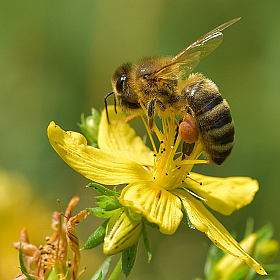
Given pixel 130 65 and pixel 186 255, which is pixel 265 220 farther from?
pixel 130 65

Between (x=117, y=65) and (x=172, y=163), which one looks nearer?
(x=172, y=163)

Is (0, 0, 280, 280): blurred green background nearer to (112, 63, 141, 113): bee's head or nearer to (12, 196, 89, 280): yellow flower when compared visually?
(12, 196, 89, 280): yellow flower

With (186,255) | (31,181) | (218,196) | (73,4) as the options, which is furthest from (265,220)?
(73,4)

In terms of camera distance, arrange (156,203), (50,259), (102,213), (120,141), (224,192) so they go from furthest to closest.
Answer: (120,141), (224,192), (50,259), (156,203), (102,213)

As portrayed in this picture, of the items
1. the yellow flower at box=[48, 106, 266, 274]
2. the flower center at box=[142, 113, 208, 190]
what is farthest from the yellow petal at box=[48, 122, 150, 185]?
the flower center at box=[142, 113, 208, 190]

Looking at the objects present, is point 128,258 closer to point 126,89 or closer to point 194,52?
point 126,89

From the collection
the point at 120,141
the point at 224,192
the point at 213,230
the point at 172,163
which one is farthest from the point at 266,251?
the point at 120,141

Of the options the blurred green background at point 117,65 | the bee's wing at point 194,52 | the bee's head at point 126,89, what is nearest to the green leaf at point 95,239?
the bee's head at point 126,89
